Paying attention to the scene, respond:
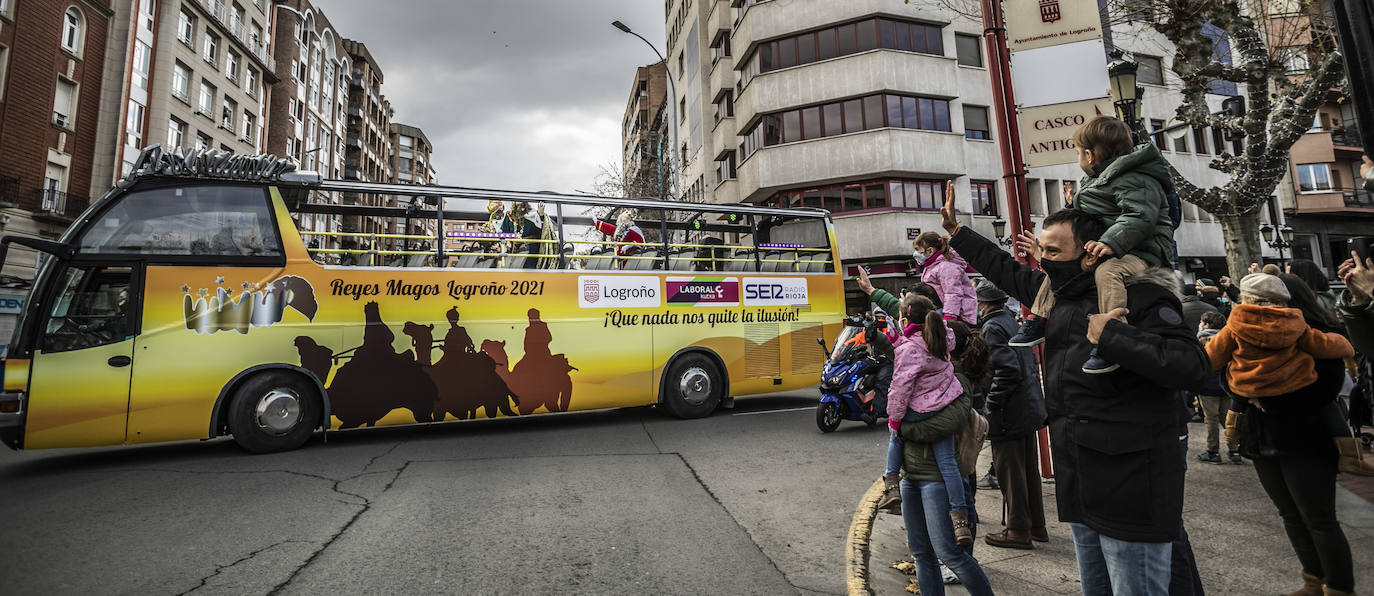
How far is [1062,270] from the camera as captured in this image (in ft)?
7.40

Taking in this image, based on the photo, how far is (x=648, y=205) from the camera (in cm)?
950

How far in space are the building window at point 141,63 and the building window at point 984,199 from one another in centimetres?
3611

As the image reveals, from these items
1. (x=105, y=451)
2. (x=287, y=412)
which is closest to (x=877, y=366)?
(x=287, y=412)

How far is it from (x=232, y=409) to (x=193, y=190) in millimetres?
2538

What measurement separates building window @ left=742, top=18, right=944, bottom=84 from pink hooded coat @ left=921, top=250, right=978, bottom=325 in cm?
2142

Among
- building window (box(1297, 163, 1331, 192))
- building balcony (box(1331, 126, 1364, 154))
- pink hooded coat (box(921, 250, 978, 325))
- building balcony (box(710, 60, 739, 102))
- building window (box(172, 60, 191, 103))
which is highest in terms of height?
building window (box(172, 60, 191, 103))

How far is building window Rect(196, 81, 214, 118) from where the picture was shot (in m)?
31.3

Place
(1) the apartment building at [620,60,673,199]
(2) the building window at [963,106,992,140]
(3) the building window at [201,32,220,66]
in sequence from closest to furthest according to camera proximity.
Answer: (2) the building window at [963,106,992,140] < (3) the building window at [201,32,220,66] < (1) the apartment building at [620,60,673,199]

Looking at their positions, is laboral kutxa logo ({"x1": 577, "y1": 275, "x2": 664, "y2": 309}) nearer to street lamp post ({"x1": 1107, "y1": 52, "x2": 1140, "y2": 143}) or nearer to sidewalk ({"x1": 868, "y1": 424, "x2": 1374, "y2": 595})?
sidewalk ({"x1": 868, "y1": 424, "x2": 1374, "y2": 595})

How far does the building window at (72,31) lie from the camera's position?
2384cm

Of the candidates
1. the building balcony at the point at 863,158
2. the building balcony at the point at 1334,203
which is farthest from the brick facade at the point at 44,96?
the building balcony at the point at 1334,203

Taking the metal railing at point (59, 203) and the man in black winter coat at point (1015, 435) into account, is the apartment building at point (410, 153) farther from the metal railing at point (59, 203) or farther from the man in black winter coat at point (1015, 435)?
the man in black winter coat at point (1015, 435)

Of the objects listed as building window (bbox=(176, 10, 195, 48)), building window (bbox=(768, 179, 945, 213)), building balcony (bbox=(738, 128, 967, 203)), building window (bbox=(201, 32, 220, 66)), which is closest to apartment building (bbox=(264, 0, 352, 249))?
building window (bbox=(201, 32, 220, 66))

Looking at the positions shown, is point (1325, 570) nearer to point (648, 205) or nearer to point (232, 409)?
point (648, 205)
